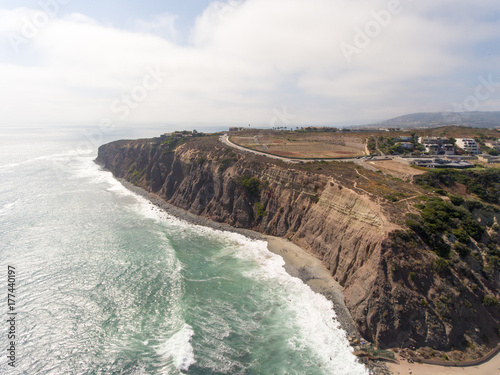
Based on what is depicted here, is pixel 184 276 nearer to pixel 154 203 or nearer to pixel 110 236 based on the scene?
pixel 110 236

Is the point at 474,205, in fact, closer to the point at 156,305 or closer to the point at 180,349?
the point at 180,349

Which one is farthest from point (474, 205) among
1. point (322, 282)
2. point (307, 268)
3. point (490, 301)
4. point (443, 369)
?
point (307, 268)

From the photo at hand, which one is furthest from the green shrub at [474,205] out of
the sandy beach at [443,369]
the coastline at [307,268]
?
the coastline at [307,268]

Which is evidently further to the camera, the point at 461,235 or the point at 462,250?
the point at 461,235

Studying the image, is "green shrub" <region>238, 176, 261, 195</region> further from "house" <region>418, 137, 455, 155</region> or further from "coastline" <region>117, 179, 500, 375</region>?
"house" <region>418, 137, 455, 155</region>

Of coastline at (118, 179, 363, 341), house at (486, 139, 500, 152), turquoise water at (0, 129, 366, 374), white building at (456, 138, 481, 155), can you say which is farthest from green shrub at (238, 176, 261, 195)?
house at (486, 139, 500, 152)

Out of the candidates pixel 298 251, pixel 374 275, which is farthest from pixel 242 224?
pixel 374 275

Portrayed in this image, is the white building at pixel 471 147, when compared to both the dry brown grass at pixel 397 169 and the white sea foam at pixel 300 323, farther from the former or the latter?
the white sea foam at pixel 300 323
